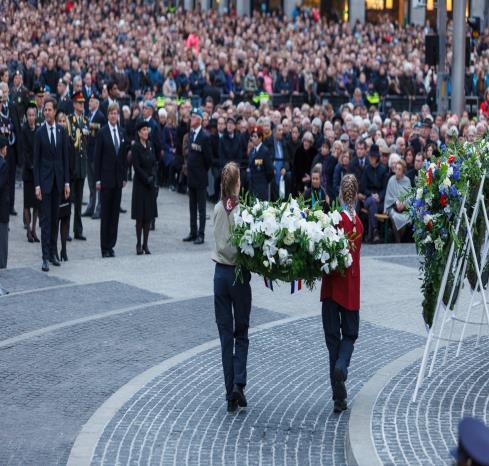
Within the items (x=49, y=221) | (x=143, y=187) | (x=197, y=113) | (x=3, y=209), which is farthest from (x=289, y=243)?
(x=197, y=113)

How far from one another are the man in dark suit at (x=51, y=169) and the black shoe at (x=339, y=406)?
7634 mm

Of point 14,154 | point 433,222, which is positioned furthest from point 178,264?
point 433,222

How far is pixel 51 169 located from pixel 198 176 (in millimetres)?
3251

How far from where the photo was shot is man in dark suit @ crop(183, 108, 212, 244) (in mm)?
19641

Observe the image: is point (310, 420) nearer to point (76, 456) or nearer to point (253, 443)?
point (253, 443)

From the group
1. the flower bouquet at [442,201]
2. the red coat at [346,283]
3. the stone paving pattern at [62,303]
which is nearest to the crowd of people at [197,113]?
the red coat at [346,283]

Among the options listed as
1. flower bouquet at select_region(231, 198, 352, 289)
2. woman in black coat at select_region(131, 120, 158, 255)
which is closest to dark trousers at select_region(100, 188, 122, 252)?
woman in black coat at select_region(131, 120, 158, 255)

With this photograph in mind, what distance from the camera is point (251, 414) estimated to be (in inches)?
396

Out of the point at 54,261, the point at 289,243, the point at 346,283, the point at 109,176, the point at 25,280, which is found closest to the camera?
the point at 289,243

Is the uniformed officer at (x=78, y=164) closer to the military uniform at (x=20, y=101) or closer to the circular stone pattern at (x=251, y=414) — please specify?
the military uniform at (x=20, y=101)

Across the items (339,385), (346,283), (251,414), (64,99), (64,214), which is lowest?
(251,414)

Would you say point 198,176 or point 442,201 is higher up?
point 442,201

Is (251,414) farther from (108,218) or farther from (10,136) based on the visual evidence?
(10,136)

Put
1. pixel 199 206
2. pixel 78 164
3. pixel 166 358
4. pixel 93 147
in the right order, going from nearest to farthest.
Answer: pixel 166 358 < pixel 78 164 < pixel 199 206 < pixel 93 147
